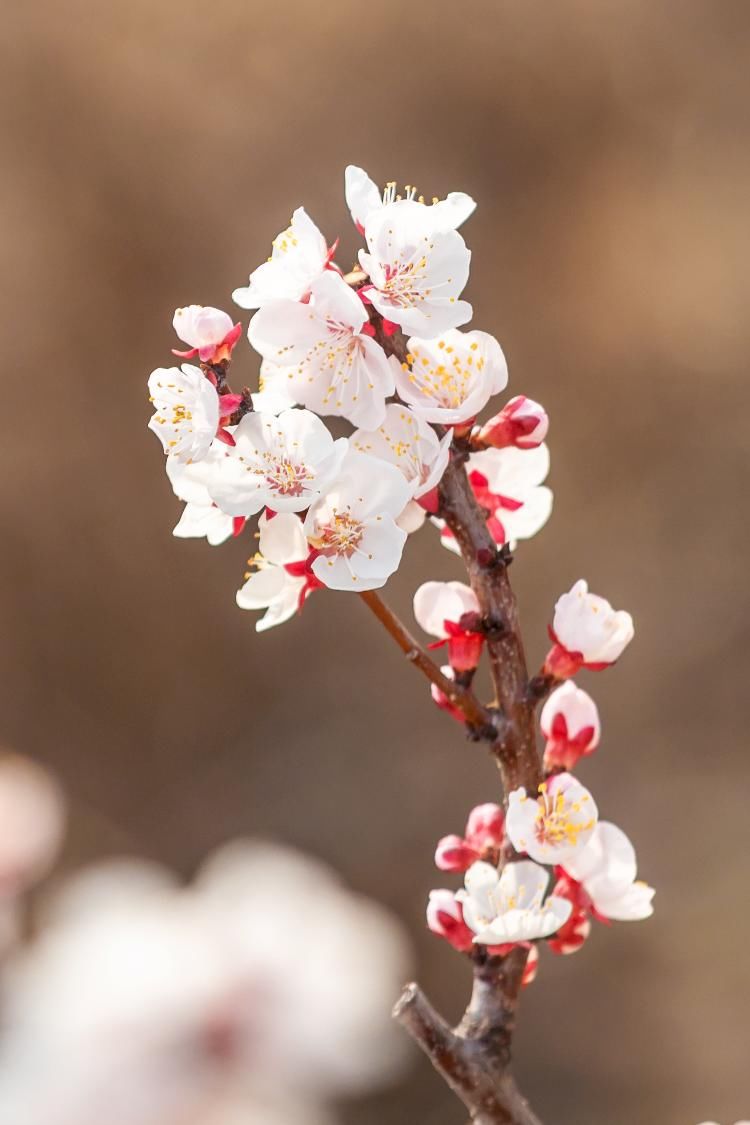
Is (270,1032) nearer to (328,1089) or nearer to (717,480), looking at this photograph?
(328,1089)

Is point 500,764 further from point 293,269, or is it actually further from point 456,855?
point 293,269

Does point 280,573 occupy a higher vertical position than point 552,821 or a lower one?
higher

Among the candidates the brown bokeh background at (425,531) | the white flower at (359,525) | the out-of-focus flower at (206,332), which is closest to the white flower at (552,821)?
the white flower at (359,525)

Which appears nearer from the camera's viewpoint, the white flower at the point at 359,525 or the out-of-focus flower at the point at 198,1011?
the out-of-focus flower at the point at 198,1011

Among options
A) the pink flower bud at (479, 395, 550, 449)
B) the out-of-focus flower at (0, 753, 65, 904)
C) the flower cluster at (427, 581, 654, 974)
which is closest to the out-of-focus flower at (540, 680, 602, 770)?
the flower cluster at (427, 581, 654, 974)

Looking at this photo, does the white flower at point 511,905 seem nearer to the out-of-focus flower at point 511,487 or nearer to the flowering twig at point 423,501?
the flowering twig at point 423,501

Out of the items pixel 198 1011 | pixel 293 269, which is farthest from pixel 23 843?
pixel 293 269

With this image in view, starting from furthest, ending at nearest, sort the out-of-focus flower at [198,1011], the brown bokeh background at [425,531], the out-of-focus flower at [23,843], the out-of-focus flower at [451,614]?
1. the brown bokeh background at [425,531]
2. the out-of-focus flower at [451,614]
3. the out-of-focus flower at [23,843]
4. the out-of-focus flower at [198,1011]
